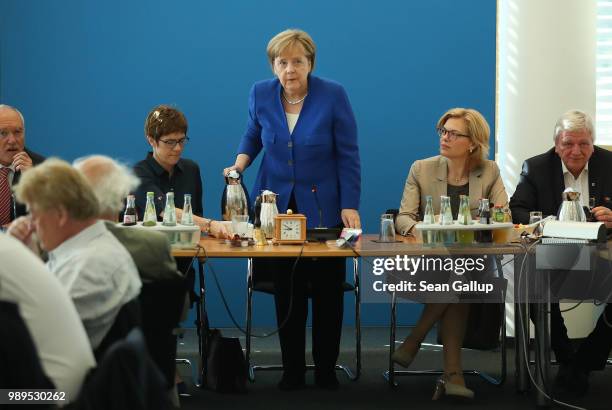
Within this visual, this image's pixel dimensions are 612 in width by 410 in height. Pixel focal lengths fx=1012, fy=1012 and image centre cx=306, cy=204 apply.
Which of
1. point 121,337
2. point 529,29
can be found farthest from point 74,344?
point 529,29

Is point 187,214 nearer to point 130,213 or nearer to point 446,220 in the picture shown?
point 130,213

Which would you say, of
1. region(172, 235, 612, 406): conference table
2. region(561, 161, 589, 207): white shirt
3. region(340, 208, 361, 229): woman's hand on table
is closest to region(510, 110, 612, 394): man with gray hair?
region(561, 161, 589, 207): white shirt

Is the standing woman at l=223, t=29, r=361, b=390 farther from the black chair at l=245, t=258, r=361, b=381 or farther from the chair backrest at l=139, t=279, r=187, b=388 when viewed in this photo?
the chair backrest at l=139, t=279, r=187, b=388

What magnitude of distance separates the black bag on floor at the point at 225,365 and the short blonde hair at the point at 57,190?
207cm

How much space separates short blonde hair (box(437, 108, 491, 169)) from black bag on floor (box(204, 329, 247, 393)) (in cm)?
142

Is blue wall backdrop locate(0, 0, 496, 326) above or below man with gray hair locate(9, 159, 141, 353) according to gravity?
above

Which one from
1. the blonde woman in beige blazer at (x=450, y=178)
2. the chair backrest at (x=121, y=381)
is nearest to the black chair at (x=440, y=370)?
the blonde woman in beige blazer at (x=450, y=178)

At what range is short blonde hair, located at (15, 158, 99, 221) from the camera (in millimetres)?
2492

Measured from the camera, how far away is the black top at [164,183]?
4.68 m

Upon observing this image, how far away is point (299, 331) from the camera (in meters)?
4.66

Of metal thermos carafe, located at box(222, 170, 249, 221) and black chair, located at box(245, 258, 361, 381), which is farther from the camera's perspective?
black chair, located at box(245, 258, 361, 381)

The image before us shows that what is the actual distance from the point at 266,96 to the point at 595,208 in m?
1.65

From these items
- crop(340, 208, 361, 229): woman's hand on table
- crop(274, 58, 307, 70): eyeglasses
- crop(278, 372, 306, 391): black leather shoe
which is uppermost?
crop(274, 58, 307, 70): eyeglasses

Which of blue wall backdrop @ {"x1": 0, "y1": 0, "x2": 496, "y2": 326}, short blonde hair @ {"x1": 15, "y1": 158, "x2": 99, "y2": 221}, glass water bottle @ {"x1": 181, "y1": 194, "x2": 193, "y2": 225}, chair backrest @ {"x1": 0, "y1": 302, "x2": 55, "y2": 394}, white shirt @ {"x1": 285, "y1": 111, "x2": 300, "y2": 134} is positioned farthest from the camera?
blue wall backdrop @ {"x1": 0, "y1": 0, "x2": 496, "y2": 326}
